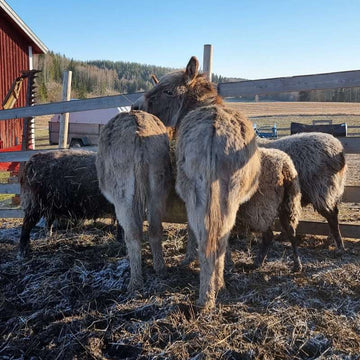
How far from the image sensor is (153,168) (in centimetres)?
362

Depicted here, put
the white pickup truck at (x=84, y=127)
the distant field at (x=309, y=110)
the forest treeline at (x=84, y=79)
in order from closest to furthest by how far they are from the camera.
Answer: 1. the white pickup truck at (x=84, y=127)
2. the distant field at (x=309, y=110)
3. the forest treeline at (x=84, y=79)

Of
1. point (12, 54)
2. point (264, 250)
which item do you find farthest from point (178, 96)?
point (12, 54)

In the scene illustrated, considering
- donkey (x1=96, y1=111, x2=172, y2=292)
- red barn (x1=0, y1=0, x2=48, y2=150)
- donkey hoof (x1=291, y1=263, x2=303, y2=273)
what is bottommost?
donkey hoof (x1=291, y1=263, x2=303, y2=273)

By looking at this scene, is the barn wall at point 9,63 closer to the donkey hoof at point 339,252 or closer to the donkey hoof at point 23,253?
the donkey hoof at point 23,253

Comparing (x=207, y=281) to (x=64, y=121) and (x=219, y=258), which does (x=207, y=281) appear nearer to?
(x=219, y=258)

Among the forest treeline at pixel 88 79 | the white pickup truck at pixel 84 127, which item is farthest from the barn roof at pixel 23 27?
the forest treeline at pixel 88 79

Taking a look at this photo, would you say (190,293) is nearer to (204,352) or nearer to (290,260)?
(204,352)

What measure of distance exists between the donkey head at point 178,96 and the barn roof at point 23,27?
12565mm

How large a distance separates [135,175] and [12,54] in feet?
47.9

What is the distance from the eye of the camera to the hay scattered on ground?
9.23 ft

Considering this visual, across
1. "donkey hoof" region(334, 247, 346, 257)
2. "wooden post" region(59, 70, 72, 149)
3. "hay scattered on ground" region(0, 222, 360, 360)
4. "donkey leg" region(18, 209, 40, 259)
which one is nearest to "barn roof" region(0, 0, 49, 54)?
"wooden post" region(59, 70, 72, 149)

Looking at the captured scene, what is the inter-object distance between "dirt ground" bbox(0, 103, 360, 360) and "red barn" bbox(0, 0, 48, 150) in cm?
1142

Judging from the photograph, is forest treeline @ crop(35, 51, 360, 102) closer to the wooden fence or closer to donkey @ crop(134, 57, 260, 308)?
the wooden fence

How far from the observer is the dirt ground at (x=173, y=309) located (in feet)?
9.25
